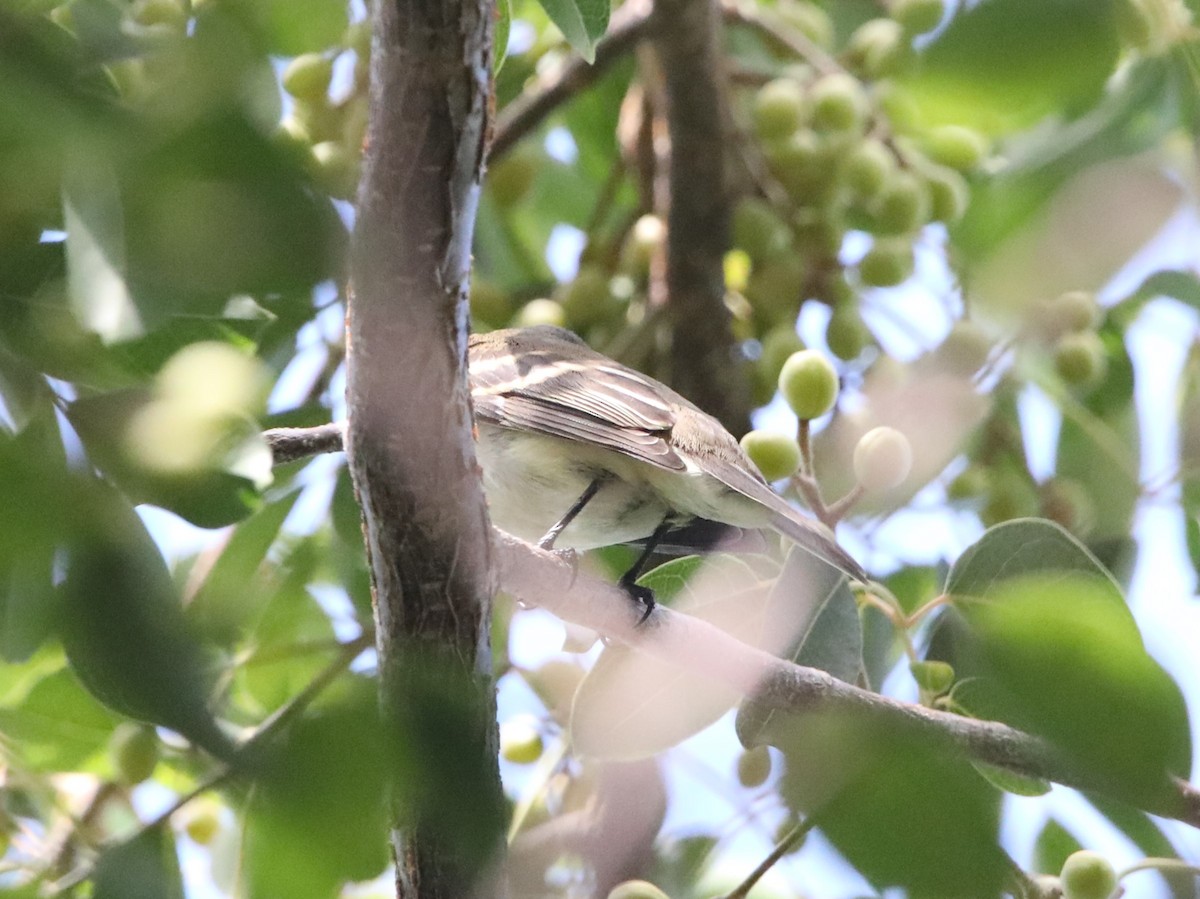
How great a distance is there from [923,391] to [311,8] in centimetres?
243

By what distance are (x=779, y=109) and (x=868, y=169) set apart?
329 millimetres

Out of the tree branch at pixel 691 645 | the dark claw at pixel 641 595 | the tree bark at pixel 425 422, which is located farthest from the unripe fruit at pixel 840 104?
the tree bark at pixel 425 422

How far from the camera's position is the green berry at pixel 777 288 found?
9.95 ft

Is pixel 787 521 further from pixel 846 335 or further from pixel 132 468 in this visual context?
pixel 132 468

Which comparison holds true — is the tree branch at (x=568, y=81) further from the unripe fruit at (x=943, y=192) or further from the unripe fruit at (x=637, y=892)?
the unripe fruit at (x=637, y=892)

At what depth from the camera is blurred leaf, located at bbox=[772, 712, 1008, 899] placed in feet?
1.34

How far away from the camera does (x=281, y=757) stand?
0.40 metres

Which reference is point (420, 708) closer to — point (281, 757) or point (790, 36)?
point (281, 757)

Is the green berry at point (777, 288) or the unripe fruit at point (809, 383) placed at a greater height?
the unripe fruit at point (809, 383)

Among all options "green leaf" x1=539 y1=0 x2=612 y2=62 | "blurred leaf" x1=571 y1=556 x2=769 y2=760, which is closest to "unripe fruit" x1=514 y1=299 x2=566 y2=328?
"blurred leaf" x1=571 y1=556 x2=769 y2=760

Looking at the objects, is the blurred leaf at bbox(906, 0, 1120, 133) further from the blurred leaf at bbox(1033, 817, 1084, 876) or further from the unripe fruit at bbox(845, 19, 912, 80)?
the unripe fruit at bbox(845, 19, 912, 80)

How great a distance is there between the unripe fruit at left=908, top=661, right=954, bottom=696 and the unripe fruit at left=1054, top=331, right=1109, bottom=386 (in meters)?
1.07

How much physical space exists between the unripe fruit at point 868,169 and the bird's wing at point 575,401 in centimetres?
63

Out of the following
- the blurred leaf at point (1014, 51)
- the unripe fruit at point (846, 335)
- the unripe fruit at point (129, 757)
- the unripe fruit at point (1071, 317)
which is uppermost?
the blurred leaf at point (1014, 51)
